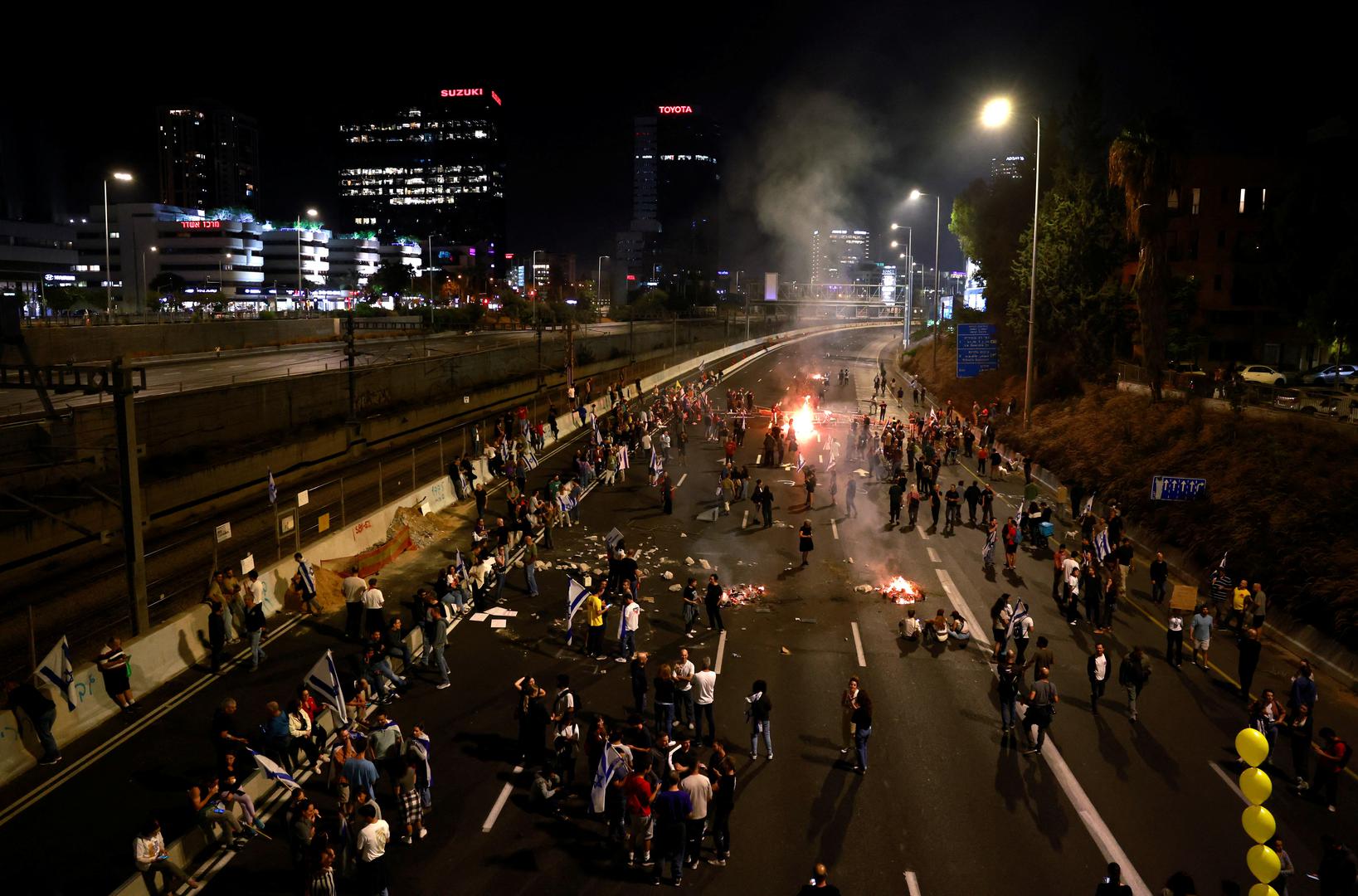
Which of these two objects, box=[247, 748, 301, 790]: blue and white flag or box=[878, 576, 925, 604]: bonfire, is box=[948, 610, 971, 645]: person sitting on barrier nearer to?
box=[878, 576, 925, 604]: bonfire

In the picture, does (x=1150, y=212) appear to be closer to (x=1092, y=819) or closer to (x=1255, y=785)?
(x=1092, y=819)

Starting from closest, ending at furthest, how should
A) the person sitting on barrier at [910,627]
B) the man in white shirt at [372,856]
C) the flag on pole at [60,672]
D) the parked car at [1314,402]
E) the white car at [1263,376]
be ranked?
the man in white shirt at [372,856] < the flag on pole at [60,672] < the person sitting on barrier at [910,627] < the parked car at [1314,402] < the white car at [1263,376]

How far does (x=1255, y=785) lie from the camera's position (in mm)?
8469

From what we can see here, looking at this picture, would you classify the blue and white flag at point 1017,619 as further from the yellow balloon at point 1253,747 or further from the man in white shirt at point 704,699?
the yellow balloon at point 1253,747

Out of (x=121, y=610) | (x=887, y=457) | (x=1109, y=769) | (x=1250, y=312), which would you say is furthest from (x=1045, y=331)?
(x=121, y=610)

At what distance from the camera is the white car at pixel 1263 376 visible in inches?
1596

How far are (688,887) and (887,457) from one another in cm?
2663

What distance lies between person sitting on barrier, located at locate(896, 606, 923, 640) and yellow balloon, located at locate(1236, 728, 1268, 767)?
980 centimetres

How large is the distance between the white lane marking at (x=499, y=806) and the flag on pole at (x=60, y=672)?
7.12 meters

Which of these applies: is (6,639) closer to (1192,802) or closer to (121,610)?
(121,610)

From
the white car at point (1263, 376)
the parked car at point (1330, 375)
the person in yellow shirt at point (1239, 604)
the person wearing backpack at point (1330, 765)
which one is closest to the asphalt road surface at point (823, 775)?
the person wearing backpack at point (1330, 765)

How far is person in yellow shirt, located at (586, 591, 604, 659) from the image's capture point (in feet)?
57.0

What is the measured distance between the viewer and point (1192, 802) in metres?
12.6

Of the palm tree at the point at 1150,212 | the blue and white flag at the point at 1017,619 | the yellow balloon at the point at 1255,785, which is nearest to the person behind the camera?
the yellow balloon at the point at 1255,785
